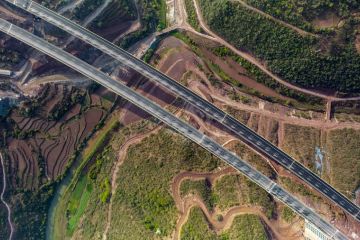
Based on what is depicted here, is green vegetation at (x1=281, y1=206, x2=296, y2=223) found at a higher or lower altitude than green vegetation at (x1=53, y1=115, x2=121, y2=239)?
higher

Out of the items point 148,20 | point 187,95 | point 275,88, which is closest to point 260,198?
point 275,88

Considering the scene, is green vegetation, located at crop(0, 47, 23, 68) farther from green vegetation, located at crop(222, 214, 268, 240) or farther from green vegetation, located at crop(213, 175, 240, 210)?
green vegetation, located at crop(222, 214, 268, 240)

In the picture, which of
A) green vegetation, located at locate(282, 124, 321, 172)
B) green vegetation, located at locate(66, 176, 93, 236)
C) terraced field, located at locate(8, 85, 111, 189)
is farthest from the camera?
green vegetation, located at locate(66, 176, 93, 236)

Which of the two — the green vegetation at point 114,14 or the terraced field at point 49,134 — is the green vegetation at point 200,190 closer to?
the terraced field at point 49,134

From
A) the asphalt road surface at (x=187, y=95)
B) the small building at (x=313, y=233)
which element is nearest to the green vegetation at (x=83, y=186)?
the asphalt road surface at (x=187, y=95)

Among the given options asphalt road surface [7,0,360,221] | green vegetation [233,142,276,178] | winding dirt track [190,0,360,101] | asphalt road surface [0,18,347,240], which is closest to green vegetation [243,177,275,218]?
asphalt road surface [0,18,347,240]

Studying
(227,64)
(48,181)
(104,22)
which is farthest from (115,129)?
(227,64)

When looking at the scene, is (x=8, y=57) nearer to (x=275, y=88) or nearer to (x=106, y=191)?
(x=106, y=191)
